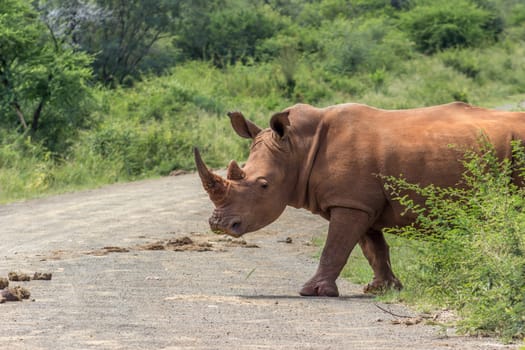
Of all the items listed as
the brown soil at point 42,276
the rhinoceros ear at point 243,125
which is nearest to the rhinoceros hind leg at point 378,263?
the rhinoceros ear at point 243,125

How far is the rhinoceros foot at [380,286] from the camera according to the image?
373 inches

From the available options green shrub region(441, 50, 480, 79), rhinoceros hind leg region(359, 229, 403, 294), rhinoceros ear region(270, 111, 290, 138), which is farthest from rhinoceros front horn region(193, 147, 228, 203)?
green shrub region(441, 50, 480, 79)

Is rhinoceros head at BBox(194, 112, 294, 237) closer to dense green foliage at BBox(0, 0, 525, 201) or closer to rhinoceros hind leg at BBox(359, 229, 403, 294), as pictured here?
rhinoceros hind leg at BBox(359, 229, 403, 294)

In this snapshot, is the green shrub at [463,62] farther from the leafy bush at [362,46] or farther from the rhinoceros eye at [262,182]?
the rhinoceros eye at [262,182]

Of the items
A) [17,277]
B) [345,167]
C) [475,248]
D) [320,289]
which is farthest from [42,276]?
[475,248]

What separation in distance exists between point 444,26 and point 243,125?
123 feet

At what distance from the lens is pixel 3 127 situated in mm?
22750

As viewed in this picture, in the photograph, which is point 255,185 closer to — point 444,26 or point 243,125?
point 243,125

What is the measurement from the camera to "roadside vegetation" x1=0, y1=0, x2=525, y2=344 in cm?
2244

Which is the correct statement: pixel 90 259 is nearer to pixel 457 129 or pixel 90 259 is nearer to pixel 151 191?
pixel 457 129

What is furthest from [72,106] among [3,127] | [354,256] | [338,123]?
[338,123]

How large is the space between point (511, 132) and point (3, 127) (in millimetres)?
15398

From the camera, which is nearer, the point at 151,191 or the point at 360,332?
the point at 360,332

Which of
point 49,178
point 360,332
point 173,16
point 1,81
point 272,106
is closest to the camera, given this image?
point 360,332
